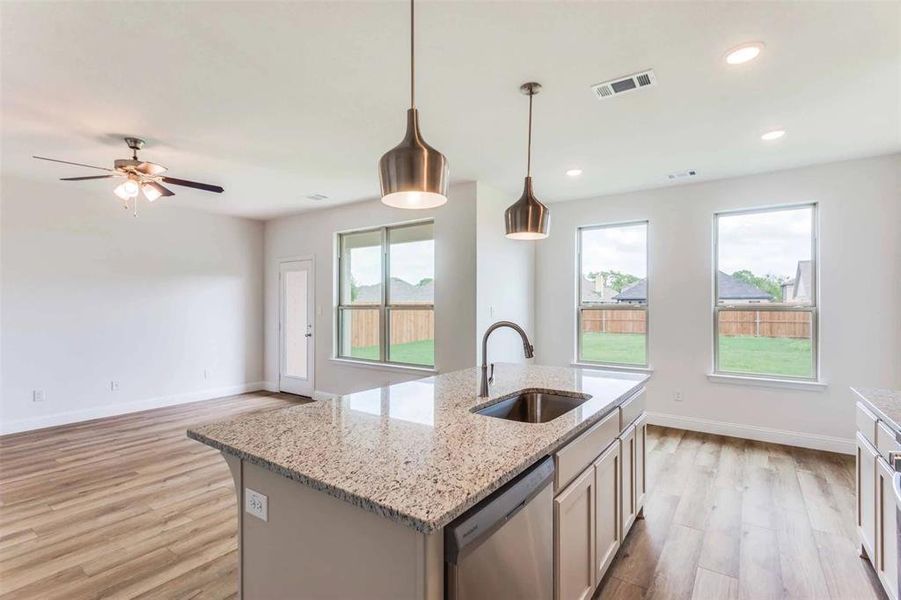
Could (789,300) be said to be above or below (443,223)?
below

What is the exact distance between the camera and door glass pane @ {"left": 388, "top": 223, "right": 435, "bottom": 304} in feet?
16.8

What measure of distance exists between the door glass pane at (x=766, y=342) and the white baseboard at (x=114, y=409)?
6465 mm

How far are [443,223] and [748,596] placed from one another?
3.88 metres

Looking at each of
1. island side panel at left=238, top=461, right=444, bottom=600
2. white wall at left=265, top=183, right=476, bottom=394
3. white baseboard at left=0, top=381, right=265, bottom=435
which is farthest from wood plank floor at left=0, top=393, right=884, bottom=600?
white wall at left=265, top=183, right=476, bottom=394

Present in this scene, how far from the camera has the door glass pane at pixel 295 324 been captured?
642 centimetres

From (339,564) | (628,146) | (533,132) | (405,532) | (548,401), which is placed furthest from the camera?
(628,146)

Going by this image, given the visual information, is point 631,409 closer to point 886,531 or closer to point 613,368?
point 886,531

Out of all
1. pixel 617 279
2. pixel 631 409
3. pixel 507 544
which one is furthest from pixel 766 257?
pixel 507 544

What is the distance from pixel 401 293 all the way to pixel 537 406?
3.29 m

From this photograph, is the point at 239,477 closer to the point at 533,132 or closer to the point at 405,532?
the point at 405,532

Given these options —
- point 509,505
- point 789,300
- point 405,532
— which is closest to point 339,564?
point 405,532

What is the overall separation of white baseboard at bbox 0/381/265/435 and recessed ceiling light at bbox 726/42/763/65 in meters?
6.81

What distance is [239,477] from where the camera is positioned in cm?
149

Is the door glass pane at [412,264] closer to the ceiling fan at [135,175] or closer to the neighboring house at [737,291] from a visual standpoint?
the ceiling fan at [135,175]
